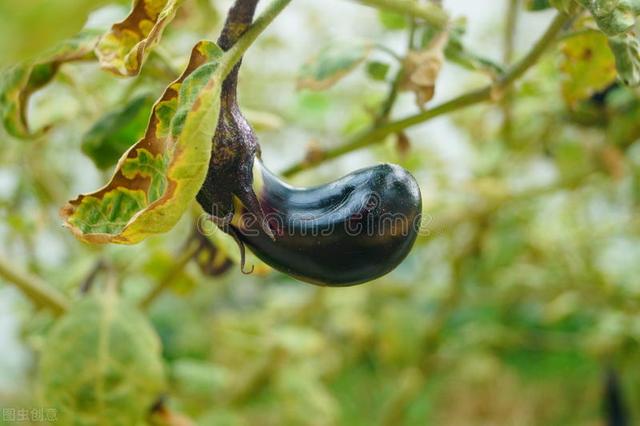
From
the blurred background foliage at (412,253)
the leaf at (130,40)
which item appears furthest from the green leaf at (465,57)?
the leaf at (130,40)

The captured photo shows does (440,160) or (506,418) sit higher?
(440,160)

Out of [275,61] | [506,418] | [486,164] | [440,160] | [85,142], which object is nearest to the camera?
[85,142]

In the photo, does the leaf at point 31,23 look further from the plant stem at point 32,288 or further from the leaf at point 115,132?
the plant stem at point 32,288

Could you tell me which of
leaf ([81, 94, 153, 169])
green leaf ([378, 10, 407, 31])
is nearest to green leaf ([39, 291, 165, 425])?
leaf ([81, 94, 153, 169])

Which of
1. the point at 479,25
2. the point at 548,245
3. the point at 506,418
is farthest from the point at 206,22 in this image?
the point at 506,418

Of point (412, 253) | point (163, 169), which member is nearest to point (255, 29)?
point (163, 169)

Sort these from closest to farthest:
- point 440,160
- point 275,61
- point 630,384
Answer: point 440,160 → point 275,61 → point 630,384

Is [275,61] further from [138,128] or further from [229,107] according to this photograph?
[229,107]
